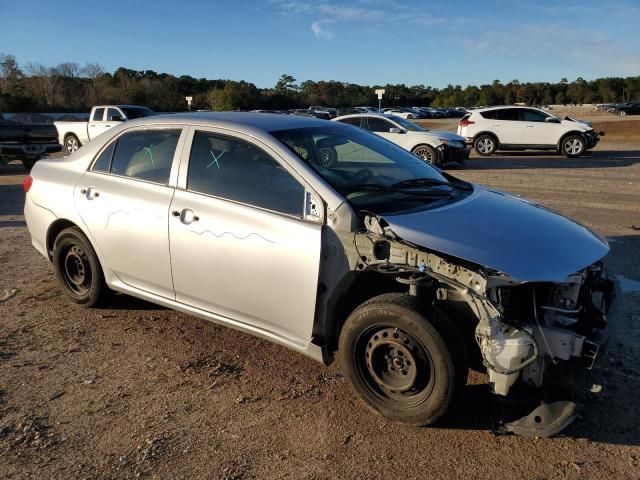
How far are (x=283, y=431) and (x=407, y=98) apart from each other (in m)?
150

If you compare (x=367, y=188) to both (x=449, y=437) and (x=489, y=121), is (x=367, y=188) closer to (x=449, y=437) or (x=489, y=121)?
(x=449, y=437)

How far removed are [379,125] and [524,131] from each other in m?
5.92

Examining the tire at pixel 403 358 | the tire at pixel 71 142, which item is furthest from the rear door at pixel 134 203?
the tire at pixel 71 142

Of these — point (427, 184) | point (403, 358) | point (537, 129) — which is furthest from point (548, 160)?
point (403, 358)

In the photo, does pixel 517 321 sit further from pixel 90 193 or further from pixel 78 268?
pixel 78 268

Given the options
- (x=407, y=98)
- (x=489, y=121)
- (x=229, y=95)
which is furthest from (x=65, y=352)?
(x=407, y=98)

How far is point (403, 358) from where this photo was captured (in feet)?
10.9

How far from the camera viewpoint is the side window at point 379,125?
54.6 ft

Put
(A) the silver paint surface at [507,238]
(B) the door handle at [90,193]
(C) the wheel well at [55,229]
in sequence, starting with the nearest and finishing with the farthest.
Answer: (A) the silver paint surface at [507,238], (B) the door handle at [90,193], (C) the wheel well at [55,229]

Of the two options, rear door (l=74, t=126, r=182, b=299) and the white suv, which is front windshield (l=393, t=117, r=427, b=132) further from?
rear door (l=74, t=126, r=182, b=299)

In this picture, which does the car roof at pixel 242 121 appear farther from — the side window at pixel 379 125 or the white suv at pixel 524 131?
the white suv at pixel 524 131

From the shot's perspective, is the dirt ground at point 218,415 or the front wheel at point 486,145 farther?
the front wheel at point 486,145

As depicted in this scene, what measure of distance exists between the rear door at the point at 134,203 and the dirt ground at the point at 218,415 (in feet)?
1.93

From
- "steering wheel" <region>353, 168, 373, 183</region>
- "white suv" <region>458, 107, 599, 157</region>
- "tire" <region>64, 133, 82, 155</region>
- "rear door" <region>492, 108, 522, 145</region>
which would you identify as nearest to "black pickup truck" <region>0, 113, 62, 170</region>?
"tire" <region>64, 133, 82, 155</region>
